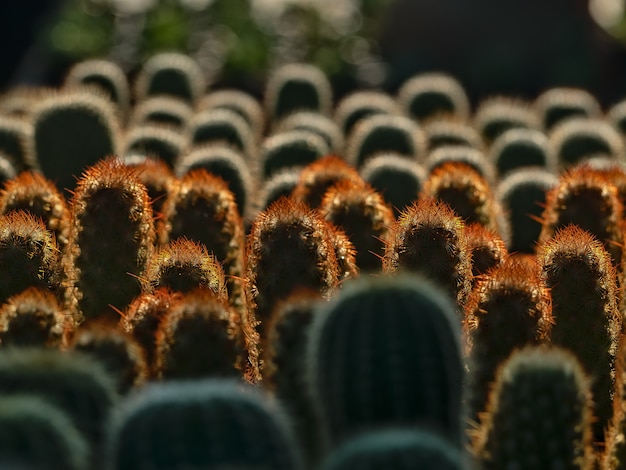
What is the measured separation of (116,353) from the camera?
10.0ft

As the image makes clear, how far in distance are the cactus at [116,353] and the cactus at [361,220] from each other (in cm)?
113

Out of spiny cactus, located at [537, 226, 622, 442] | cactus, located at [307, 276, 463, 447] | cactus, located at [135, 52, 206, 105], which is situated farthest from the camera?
cactus, located at [135, 52, 206, 105]

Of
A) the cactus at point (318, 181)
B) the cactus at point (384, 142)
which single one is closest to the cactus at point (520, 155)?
the cactus at point (384, 142)

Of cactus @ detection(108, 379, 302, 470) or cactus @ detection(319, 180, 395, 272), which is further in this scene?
cactus @ detection(319, 180, 395, 272)

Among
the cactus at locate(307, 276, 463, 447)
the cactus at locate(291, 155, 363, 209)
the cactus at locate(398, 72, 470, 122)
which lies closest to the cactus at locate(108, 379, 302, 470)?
the cactus at locate(307, 276, 463, 447)

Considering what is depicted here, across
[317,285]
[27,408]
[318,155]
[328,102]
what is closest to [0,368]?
[27,408]

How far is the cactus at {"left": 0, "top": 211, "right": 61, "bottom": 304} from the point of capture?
12.3ft

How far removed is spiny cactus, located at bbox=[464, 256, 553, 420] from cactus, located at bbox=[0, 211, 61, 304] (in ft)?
4.08

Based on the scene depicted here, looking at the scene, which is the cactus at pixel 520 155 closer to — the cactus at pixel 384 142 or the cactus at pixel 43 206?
the cactus at pixel 384 142

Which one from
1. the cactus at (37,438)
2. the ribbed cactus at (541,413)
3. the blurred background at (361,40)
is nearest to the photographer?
the cactus at (37,438)

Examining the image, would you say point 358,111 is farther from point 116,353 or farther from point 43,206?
point 116,353

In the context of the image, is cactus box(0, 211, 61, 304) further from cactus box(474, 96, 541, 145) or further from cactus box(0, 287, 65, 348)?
cactus box(474, 96, 541, 145)

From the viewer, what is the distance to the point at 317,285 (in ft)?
11.6

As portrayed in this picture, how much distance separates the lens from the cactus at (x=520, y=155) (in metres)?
6.31
